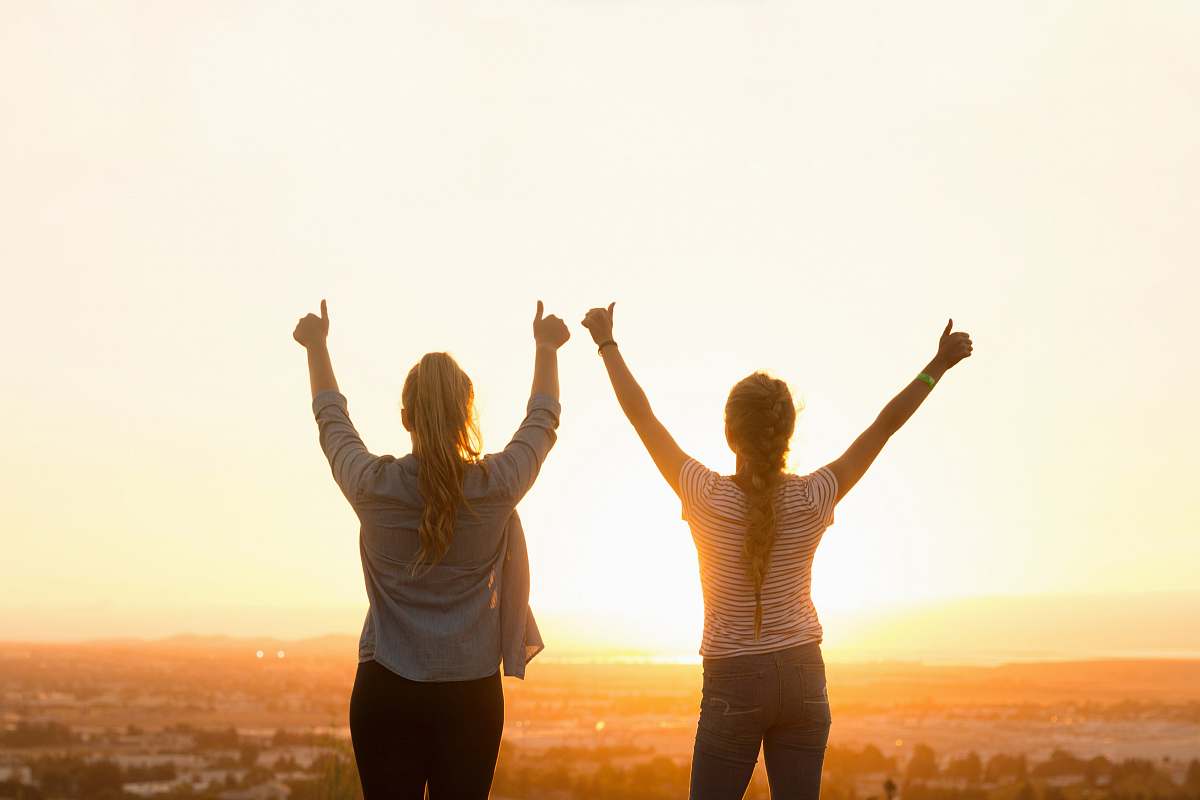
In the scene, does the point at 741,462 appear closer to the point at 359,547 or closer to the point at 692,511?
the point at 692,511

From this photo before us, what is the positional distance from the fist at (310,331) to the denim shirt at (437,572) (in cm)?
57

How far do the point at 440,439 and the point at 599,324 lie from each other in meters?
0.91

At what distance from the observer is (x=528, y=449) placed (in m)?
4.58

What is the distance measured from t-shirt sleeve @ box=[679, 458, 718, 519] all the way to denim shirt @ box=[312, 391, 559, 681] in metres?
0.51

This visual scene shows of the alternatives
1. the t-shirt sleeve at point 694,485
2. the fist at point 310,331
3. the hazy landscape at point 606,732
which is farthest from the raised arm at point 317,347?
the hazy landscape at point 606,732

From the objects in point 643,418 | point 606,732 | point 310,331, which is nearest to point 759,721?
point 643,418

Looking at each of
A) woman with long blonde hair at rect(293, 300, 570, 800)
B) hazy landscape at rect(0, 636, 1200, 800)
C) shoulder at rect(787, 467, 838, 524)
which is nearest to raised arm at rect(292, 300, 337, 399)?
woman with long blonde hair at rect(293, 300, 570, 800)

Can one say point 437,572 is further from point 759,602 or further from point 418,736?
point 759,602

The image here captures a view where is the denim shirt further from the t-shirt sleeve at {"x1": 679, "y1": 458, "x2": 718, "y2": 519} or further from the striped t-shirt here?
the striped t-shirt

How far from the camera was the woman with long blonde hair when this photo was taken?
14.1ft

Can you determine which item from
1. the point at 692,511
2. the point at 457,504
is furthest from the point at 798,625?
the point at 457,504

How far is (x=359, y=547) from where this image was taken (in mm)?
4566

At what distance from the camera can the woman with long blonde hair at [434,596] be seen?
431cm

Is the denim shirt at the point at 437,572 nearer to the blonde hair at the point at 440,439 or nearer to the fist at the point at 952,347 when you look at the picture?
the blonde hair at the point at 440,439
